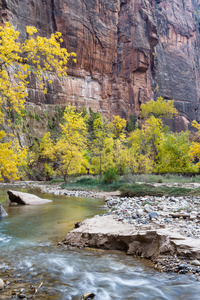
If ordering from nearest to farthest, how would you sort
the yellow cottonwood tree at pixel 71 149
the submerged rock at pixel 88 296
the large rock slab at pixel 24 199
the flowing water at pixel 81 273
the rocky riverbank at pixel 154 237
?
the submerged rock at pixel 88 296 < the flowing water at pixel 81 273 < the rocky riverbank at pixel 154 237 < the large rock slab at pixel 24 199 < the yellow cottonwood tree at pixel 71 149

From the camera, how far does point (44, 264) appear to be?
4.49 meters

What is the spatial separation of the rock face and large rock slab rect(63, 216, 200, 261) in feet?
120

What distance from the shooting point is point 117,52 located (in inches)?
2052

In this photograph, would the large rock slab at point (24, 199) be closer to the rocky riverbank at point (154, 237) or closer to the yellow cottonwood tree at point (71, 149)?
the rocky riverbank at point (154, 237)

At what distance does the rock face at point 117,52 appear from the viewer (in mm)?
44125

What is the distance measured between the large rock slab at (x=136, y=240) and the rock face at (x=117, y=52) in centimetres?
3669

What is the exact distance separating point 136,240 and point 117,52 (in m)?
52.7

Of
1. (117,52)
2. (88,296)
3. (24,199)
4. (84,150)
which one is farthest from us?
(117,52)

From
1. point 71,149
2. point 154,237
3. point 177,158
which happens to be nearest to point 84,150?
point 71,149

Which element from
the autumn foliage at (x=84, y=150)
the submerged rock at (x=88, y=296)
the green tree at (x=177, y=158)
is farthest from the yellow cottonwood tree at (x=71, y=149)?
the submerged rock at (x=88, y=296)

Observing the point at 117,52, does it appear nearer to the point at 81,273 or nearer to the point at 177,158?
the point at 177,158

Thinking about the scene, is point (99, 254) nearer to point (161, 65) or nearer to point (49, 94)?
point (49, 94)

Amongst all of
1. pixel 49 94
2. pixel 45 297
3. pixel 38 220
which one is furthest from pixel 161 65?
pixel 45 297

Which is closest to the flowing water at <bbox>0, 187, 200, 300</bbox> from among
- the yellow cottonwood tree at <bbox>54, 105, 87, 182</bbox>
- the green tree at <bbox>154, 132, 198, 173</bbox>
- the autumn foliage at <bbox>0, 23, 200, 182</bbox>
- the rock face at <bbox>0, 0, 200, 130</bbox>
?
the autumn foliage at <bbox>0, 23, 200, 182</bbox>
